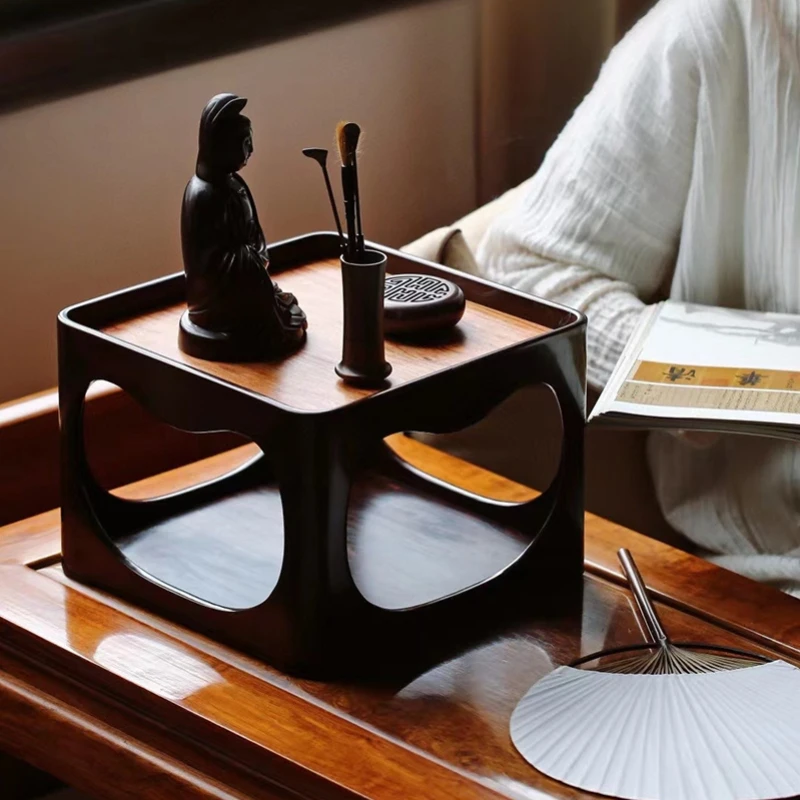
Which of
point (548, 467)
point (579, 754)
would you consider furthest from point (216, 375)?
point (548, 467)

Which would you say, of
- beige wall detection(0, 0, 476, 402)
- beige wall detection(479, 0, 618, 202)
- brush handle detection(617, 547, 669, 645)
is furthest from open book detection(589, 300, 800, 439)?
beige wall detection(479, 0, 618, 202)

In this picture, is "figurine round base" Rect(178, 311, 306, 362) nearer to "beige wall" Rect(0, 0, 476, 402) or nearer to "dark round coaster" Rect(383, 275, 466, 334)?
"dark round coaster" Rect(383, 275, 466, 334)

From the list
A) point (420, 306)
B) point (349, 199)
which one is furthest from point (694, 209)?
point (349, 199)

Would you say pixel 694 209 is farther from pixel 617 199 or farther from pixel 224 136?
pixel 224 136

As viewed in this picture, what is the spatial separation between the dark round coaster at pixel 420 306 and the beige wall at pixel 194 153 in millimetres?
505

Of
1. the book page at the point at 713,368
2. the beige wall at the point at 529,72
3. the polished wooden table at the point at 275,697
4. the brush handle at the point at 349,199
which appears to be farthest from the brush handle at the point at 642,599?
the beige wall at the point at 529,72

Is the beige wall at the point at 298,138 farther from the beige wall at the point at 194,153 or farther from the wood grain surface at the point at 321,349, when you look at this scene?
the wood grain surface at the point at 321,349

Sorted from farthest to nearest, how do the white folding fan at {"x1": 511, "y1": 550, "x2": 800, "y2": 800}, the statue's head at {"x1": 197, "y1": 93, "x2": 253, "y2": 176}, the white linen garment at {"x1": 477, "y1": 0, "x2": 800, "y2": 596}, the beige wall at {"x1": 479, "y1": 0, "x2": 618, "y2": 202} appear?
the beige wall at {"x1": 479, "y1": 0, "x2": 618, "y2": 202} → the white linen garment at {"x1": 477, "y1": 0, "x2": 800, "y2": 596} → the statue's head at {"x1": 197, "y1": 93, "x2": 253, "y2": 176} → the white folding fan at {"x1": 511, "y1": 550, "x2": 800, "y2": 800}

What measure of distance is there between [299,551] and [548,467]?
19.7 inches

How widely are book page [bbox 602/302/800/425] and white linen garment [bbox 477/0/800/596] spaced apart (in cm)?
6

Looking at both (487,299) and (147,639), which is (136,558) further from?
(487,299)

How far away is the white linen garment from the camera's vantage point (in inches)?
47.9

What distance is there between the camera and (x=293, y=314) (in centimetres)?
94

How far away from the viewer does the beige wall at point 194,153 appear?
1.35 meters
